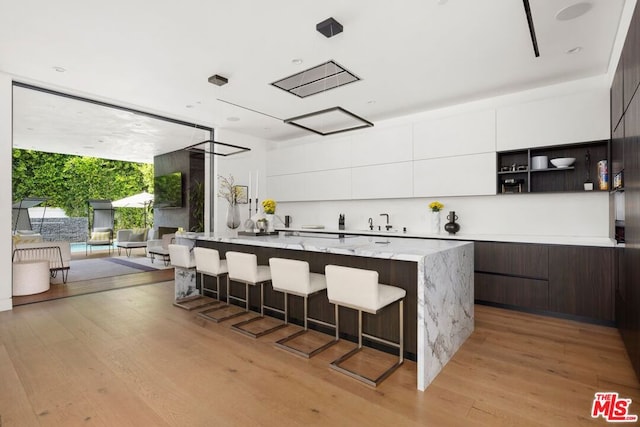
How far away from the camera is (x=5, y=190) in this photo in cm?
397

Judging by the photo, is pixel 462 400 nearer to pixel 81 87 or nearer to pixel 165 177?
pixel 81 87

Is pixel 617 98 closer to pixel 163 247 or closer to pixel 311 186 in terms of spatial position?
pixel 311 186

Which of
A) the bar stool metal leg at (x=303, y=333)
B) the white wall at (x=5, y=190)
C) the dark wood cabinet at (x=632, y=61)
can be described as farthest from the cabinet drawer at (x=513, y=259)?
the white wall at (x=5, y=190)

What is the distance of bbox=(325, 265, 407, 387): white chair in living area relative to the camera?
2.32m

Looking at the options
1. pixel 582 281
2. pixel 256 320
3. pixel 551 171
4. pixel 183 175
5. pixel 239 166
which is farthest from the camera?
pixel 183 175

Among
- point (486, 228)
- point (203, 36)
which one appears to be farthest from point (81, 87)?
point (486, 228)

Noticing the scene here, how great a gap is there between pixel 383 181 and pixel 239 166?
9.80 feet

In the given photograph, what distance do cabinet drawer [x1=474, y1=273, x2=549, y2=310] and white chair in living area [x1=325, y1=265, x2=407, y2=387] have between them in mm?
2028

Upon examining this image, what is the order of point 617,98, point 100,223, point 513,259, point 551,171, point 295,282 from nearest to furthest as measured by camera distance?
point 295,282 < point 617,98 < point 513,259 < point 551,171 < point 100,223

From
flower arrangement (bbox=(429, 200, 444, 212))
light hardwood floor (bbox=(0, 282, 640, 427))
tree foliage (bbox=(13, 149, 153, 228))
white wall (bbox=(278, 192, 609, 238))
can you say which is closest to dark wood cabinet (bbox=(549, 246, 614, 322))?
light hardwood floor (bbox=(0, 282, 640, 427))

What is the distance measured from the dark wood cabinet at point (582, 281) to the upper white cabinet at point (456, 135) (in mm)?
1614

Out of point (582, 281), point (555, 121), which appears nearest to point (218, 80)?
point (555, 121)

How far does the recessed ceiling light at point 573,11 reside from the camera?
2572 millimetres

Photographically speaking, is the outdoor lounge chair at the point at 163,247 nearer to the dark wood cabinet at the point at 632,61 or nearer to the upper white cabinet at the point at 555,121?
the upper white cabinet at the point at 555,121
